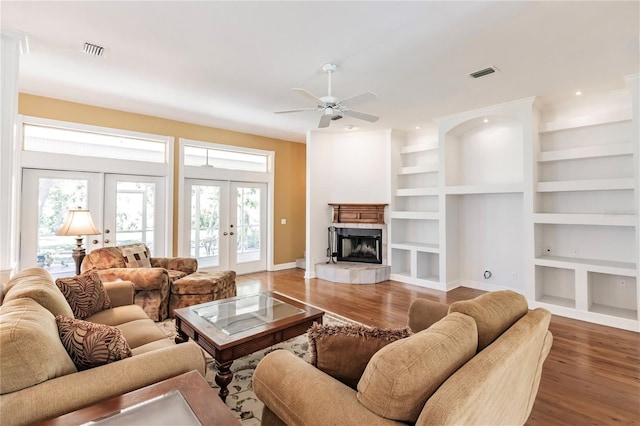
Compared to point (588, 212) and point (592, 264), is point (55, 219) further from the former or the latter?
point (588, 212)

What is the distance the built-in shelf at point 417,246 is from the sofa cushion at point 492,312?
371 centimetres

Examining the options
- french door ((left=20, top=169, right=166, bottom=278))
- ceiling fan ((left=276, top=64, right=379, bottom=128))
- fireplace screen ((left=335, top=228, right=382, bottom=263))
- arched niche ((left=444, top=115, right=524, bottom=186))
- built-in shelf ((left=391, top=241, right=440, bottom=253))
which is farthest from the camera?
fireplace screen ((left=335, top=228, right=382, bottom=263))

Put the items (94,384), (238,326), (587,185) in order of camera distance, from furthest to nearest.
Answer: (587,185), (238,326), (94,384)

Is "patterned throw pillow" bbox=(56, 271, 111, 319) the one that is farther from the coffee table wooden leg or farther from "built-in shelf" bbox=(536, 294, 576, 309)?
"built-in shelf" bbox=(536, 294, 576, 309)

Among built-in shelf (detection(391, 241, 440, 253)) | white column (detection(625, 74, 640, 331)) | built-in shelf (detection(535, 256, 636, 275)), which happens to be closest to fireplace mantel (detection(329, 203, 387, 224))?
built-in shelf (detection(391, 241, 440, 253))

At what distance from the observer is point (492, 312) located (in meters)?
1.56

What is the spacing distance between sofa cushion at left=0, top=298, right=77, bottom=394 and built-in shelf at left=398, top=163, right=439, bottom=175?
5.51m

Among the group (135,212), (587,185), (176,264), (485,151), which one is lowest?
(176,264)

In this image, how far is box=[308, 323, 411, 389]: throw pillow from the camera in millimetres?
1418

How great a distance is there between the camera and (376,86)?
3.92 m

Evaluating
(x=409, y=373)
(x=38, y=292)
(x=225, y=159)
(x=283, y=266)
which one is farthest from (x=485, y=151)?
(x=38, y=292)

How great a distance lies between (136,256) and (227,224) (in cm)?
223

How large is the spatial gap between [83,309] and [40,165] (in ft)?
9.80

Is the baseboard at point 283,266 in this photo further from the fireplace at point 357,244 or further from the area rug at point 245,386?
the area rug at point 245,386
